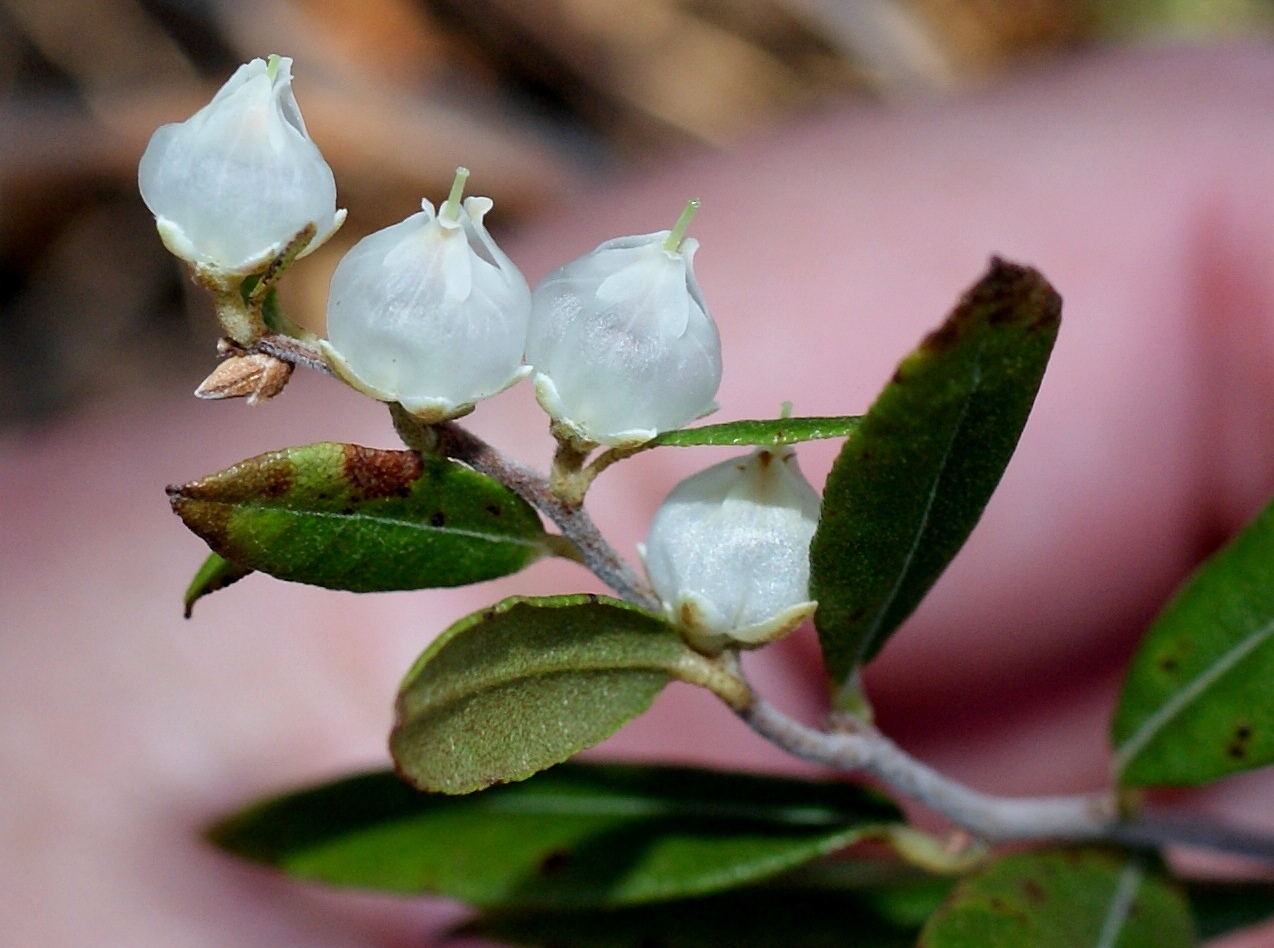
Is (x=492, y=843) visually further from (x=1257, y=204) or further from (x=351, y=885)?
(x=1257, y=204)

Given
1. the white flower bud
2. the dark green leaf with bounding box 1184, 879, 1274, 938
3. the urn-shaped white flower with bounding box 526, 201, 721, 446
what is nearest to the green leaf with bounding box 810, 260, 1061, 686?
the white flower bud

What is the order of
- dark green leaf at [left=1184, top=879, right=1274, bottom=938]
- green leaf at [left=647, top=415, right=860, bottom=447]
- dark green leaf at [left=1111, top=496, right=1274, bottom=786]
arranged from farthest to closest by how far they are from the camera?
dark green leaf at [left=1184, top=879, right=1274, bottom=938] < dark green leaf at [left=1111, top=496, right=1274, bottom=786] < green leaf at [left=647, top=415, right=860, bottom=447]

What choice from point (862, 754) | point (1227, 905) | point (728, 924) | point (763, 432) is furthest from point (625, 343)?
point (1227, 905)

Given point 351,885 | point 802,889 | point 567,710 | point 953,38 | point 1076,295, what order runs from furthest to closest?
point 953,38
point 1076,295
point 802,889
point 351,885
point 567,710

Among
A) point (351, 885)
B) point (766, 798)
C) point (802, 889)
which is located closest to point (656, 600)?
point (766, 798)

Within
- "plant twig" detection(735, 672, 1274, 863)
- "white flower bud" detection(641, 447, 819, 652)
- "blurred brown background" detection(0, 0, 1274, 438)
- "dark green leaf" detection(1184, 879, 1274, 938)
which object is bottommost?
"dark green leaf" detection(1184, 879, 1274, 938)

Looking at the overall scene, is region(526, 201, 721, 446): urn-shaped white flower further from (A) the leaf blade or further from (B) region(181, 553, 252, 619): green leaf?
(B) region(181, 553, 252, 619): green leaf

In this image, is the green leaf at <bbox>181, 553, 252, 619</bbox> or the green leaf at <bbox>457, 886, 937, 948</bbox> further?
the green leaf at <bbox>457, 886, 937, 948</bbox>
